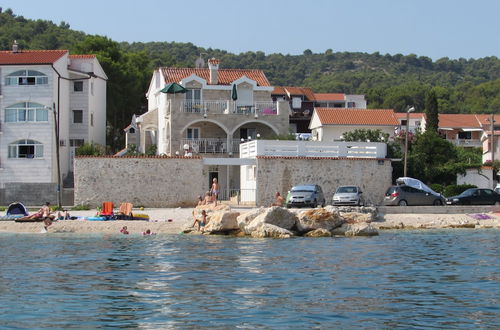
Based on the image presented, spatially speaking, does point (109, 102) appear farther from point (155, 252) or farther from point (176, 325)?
point (176, 325)

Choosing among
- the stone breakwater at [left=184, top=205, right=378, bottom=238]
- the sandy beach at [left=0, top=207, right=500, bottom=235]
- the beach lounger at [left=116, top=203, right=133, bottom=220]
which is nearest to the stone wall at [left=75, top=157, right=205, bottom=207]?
the sandy beach at [left=0, top=207, right=500, bottom=235]

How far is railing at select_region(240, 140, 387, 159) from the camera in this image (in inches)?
1848

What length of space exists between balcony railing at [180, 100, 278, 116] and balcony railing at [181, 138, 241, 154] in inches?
80.7

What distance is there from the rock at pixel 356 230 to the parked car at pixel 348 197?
15.0ft

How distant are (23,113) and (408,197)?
27.2 metres

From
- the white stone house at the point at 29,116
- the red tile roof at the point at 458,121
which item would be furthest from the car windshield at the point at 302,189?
the red tile roof at the point at 458,121

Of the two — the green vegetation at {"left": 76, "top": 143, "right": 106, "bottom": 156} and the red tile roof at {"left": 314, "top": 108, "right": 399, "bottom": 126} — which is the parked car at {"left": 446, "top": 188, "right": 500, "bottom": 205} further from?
the green vegetation at {"left": 76, "top": 143, "right": 106, "bottom": 156}

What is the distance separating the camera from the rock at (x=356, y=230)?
1474 inches

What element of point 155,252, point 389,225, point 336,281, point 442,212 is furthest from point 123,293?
point 442,212

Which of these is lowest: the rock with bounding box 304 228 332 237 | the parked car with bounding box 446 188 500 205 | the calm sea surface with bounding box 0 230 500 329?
the calm sea surface with bounding box 0 230 500 329

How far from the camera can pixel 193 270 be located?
85.2 ft

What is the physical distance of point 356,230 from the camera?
37500 millimetres

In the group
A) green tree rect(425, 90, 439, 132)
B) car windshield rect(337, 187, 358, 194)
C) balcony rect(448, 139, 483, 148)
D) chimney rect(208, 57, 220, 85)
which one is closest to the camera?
car windshield rect(337, 187, 358, 194)

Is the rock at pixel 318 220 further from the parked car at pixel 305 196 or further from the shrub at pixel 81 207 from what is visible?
the shrub at pixel 81 207
